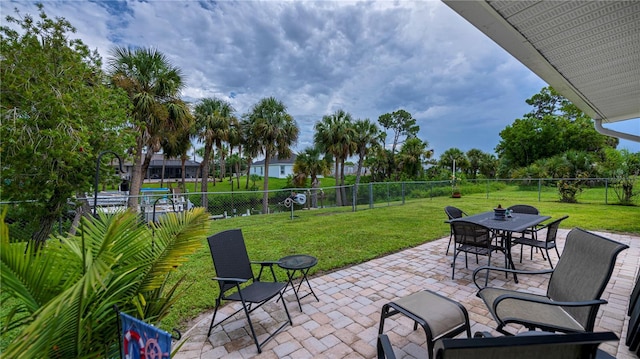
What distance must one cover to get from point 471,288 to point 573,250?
1399 mm

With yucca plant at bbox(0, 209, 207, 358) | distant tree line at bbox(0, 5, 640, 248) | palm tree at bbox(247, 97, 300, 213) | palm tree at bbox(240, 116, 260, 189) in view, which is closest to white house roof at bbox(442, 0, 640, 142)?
yucca plant at bbox(0, 209, 207, 358)

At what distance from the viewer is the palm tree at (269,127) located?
650 inches

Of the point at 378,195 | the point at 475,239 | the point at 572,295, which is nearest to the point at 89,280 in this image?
the point at 572,295

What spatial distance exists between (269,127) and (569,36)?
604 inches

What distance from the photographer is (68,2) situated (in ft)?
17.0

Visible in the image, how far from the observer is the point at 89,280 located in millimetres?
1010

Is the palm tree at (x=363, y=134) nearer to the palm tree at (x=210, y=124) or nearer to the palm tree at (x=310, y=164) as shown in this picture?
the palm tree at (x=310, y=164)

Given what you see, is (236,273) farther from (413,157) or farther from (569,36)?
(413,157)

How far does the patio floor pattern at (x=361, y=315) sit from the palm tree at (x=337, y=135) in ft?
48.8

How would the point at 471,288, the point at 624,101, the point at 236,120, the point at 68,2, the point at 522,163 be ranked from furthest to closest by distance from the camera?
the point at 522,163
the point at 236,120
the point at 68,2
the point at 624,101
the point at 471,288

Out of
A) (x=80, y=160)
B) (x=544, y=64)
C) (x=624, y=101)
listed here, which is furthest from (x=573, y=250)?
(x=80, y=160)

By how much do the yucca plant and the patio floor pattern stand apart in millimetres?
784

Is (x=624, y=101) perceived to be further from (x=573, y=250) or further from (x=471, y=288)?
(x=471, y=288)

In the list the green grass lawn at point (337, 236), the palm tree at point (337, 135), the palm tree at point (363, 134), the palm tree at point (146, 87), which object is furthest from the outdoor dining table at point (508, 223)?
the palm tree at point (363, 134)
